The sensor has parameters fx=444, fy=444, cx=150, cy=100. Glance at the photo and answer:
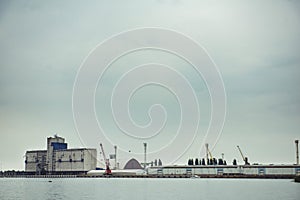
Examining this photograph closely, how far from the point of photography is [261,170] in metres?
191

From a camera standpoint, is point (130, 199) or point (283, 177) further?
point (283, 177)

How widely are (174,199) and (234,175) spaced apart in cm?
13564

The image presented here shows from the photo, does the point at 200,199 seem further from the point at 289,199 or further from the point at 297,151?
the point at 297,151

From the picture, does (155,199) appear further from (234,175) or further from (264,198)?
(234,175)

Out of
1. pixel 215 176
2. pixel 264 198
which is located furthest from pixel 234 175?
pixel 264 198

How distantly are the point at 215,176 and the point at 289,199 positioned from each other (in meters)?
137

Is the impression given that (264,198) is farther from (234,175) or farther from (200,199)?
(234,175)

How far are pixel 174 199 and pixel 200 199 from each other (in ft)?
12.9

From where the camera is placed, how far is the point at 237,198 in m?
65.6

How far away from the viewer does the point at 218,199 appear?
65625mm

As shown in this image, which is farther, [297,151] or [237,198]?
[297,151]

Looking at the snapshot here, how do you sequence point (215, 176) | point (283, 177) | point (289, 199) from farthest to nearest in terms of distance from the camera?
point (215, 176) < point (283, 177) < point (289, 199)

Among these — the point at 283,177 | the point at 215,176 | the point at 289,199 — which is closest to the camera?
the point at 289,199

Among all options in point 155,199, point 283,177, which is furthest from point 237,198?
point 283,177
